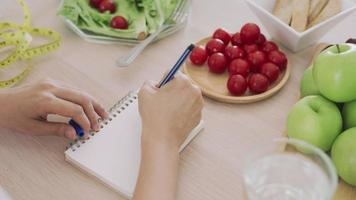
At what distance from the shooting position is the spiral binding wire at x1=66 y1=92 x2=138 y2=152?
0.92 m

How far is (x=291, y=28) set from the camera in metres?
1.04

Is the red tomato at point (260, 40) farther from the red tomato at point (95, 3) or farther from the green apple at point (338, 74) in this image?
the red tomato at point (95, 3)

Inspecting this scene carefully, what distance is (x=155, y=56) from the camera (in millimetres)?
1121

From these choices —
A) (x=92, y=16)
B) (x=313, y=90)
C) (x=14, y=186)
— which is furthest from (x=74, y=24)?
(x=313, y=90)

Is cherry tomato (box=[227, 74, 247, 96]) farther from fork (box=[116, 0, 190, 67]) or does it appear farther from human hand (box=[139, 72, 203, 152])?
fork (box=[116, 0, 190, 67])

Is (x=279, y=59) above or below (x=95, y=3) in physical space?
below

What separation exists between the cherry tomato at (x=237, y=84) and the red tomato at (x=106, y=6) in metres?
0.38

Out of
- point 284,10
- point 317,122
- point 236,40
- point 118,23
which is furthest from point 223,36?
point 317,122

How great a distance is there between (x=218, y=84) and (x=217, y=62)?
5cm

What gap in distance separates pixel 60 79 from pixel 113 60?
0.41 feet

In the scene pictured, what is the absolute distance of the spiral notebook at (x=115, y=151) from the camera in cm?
86

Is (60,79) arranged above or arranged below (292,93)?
above

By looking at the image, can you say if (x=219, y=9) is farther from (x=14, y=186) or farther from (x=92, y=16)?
(x=14, y=186)

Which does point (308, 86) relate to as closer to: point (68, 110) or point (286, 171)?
point (286, 171)
